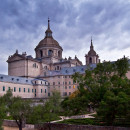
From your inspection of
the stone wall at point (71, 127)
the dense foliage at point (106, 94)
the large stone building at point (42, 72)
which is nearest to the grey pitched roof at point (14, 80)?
the large stone building at point (42, 72)

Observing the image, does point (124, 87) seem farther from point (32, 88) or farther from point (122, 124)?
point (32, 88)

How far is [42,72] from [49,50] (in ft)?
41.2

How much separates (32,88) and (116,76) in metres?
45.9

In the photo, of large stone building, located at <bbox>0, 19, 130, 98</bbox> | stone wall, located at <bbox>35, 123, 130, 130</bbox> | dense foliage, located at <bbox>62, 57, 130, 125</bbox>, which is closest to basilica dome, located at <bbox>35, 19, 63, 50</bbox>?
large stone building, located at <bbox>0, 19, 130, 98</bbox>

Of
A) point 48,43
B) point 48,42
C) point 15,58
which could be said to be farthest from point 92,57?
point 15,58

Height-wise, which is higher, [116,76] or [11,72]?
[11,72]

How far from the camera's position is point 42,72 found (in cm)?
7725

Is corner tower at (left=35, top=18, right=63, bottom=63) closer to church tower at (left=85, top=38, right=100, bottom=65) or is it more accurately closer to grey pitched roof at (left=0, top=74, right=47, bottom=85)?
church tower at (left=85, top=38, right=100, bottom=65)

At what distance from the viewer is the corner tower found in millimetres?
84188

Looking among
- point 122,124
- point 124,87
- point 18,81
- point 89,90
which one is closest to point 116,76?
point 124,87

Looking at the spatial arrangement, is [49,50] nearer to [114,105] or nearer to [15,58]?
[15,58]

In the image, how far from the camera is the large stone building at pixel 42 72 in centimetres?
6317

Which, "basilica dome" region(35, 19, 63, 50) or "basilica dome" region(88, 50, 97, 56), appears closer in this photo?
"basilica dome" region(88, 50, 97, 56)

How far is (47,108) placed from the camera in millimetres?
26594
